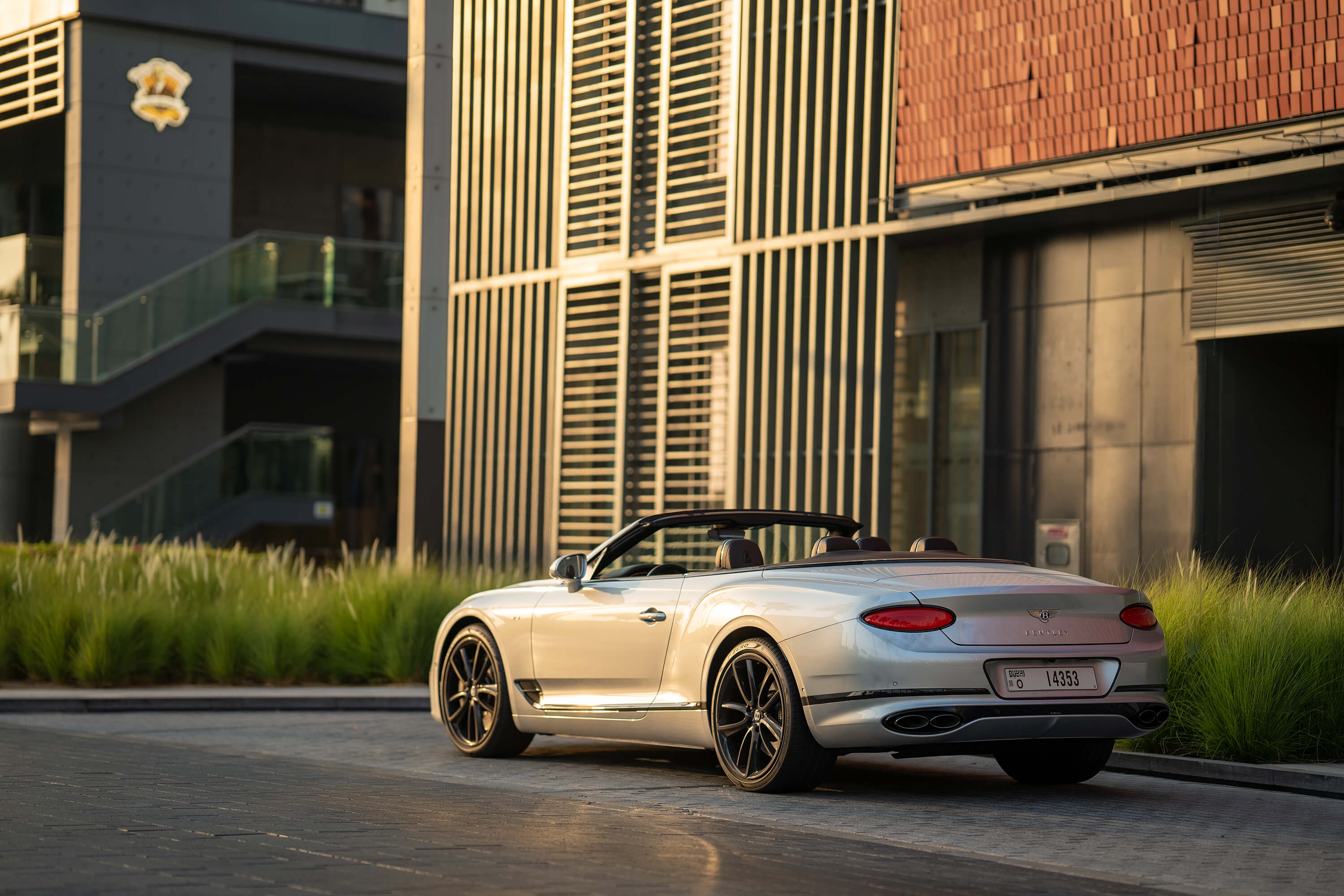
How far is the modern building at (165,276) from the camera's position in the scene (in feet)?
101

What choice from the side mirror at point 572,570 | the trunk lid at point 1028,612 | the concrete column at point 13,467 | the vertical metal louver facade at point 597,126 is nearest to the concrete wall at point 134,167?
the concrete column at point 13,467

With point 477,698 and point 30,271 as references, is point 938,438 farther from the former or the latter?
point 30,271

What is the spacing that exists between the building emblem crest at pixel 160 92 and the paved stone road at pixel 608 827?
79.6ft


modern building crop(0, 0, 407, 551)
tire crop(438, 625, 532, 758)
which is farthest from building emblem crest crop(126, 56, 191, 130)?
tire crop(438, 625, 532, 758)

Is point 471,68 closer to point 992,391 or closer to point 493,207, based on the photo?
point 493,207

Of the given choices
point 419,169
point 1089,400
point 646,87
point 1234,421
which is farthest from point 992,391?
point 419,169

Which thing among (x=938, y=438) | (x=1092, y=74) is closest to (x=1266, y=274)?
(x=1092, y=74)

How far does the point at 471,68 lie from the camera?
23312 mm

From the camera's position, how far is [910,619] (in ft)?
27.3

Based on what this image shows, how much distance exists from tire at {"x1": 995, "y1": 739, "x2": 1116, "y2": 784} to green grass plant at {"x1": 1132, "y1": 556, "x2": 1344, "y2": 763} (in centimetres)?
121

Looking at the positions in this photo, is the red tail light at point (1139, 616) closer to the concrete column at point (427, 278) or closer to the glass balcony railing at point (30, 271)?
the concrete column at point (427, 278)

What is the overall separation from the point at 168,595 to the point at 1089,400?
9.01 metres

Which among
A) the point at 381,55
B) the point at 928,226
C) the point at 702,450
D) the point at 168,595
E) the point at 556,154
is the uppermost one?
the point at 381,55

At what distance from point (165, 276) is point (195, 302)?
2425 millimetres
